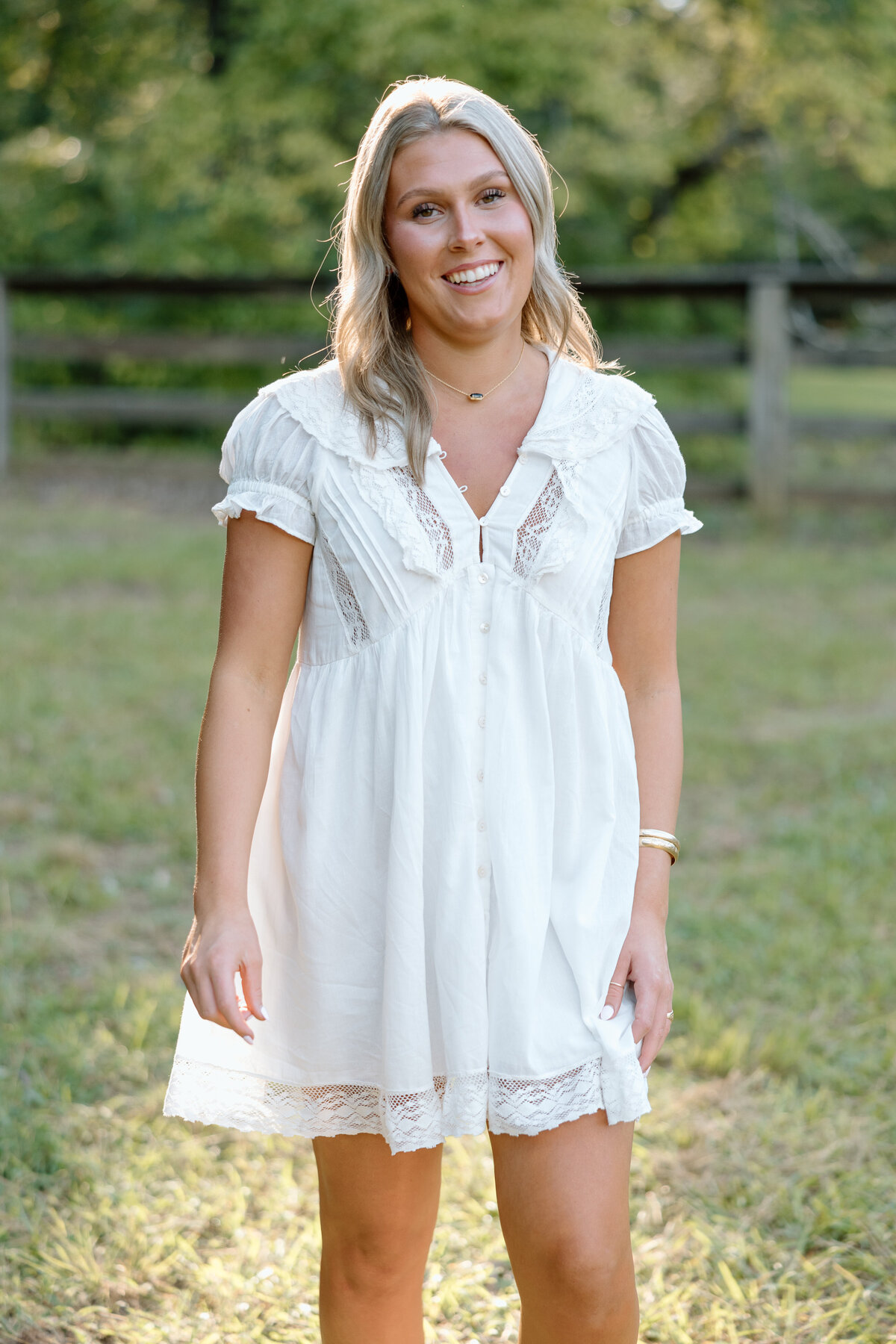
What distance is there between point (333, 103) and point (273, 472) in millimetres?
10983

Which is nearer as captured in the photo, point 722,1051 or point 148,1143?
point 148,1143

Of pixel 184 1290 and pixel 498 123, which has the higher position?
pixel 498 123

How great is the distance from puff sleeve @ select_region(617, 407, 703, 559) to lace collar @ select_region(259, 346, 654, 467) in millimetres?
28

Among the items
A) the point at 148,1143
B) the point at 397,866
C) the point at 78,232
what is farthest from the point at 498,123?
the point at 78,232

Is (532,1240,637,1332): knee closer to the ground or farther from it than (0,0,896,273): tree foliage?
closer to the ground

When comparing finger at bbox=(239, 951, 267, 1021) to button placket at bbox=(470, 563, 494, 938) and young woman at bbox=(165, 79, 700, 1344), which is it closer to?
young woman at bbox=(165, 79, 700, 1344)

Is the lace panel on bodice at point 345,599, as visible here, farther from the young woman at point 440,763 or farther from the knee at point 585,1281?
the knee at point 585,1281

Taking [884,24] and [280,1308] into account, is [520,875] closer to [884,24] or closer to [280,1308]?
[280,1308]

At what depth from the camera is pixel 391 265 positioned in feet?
6.06

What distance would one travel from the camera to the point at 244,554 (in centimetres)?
178

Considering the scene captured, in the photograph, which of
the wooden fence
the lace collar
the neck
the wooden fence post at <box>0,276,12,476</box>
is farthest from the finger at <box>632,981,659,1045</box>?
→ the wooden fence post at <box>0,276,12,476</box>

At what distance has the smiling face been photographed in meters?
1.76

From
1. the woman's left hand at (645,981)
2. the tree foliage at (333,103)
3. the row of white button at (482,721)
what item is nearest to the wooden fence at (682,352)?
the tree foliage at (333,103)

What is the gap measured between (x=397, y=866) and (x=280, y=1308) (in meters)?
1.16
